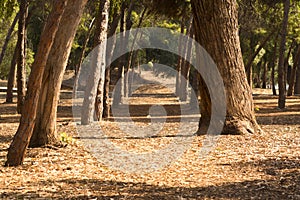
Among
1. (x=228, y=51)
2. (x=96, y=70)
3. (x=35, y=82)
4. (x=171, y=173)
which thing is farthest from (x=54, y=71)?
(x=228, y=51)

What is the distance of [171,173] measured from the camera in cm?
800

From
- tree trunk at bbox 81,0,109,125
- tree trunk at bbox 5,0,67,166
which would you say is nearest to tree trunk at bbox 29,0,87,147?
tree trunk at bbox 5,0,67,166

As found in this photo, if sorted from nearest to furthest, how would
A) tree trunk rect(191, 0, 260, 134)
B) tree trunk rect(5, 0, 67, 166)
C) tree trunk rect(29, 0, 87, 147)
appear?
tree trunk rect(5, 0, 67, 166), tree trunk rect(29, 0, 87, 147), tree trunk rect(191, 0, 260, 134)

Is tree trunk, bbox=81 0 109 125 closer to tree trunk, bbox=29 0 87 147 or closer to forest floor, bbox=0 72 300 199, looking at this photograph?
forest floor, bbox=0 72 300 199

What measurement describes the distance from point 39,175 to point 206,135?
5.11 meters

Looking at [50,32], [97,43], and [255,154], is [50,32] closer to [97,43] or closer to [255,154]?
[255,154]

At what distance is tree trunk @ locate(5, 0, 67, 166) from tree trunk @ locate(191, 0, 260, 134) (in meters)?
4.82

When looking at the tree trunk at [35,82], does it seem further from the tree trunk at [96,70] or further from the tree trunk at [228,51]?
the tree trunk at [96,70]

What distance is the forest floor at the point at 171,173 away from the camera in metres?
6.61

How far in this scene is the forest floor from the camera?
6609 mm

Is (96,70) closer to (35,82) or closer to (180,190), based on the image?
(35,82)

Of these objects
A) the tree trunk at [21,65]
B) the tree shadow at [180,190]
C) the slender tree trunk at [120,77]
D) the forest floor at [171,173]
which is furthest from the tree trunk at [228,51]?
the slender tree trunk at [120,77]

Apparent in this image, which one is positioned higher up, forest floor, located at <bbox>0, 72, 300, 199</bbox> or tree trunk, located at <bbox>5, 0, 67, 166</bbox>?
tree trunk, located at <bbox>5, 0, 67, 166</bbox>

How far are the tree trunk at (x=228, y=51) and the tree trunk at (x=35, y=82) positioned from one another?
4.82 meters
